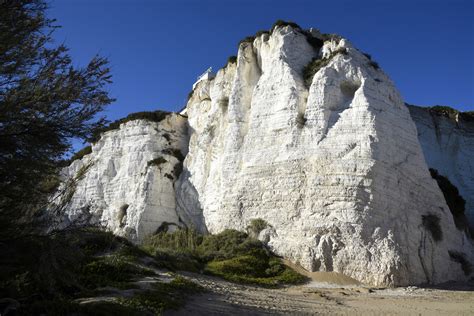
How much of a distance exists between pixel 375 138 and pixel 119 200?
14.8m

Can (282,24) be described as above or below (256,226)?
above

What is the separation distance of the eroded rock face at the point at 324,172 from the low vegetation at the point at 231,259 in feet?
2.87

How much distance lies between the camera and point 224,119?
23.6 m

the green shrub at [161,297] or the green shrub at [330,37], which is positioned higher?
the green shrub at [330,37]

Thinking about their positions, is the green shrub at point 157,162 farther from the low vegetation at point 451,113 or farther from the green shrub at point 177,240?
the low vegetation at point 451,113

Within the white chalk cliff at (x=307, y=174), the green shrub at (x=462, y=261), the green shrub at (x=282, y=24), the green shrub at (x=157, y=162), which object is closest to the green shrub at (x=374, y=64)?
the white chalk cliff at (x=307, y=174)

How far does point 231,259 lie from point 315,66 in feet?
33.8

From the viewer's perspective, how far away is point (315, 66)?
68.7 feet

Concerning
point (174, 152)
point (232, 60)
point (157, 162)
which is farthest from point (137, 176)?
point (232, 60)

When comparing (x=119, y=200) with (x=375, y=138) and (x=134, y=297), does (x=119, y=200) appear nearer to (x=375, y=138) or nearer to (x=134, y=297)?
(x=375, y=138)

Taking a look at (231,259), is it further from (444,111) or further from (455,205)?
(444,111)

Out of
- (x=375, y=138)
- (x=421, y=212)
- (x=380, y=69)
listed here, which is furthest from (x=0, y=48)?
(x=380, y=69)

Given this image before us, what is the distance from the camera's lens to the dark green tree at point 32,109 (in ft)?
22.8

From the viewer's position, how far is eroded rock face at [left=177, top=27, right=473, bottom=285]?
636 inches
